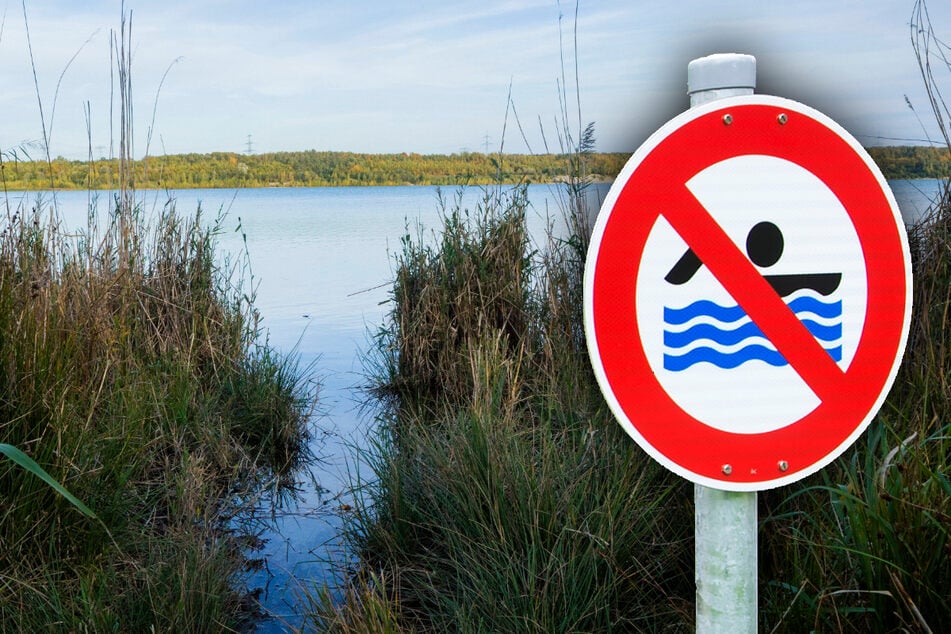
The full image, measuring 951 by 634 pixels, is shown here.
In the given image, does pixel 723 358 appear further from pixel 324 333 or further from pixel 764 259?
pixel 324 333

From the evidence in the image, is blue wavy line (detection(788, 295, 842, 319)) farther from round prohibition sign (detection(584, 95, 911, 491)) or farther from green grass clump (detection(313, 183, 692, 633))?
green grass clump (detection(313, 183, 692, 633))

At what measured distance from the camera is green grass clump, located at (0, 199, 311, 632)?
7.07ft

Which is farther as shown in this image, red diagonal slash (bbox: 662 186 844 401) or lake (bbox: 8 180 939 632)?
lake (bbox: 8 180 939 632)

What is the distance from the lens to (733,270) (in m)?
0.95

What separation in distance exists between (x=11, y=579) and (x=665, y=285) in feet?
6.19

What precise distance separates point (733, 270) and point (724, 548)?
14.1 inches

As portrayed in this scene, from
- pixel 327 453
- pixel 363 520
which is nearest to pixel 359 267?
pixel 327 453

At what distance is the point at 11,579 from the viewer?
1.99 metres

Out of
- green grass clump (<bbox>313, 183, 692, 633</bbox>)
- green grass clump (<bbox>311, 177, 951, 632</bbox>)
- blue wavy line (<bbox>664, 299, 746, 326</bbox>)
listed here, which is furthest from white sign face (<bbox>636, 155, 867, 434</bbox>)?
green grass clump (<bbox>313, 183, 692, 633</bbox>)

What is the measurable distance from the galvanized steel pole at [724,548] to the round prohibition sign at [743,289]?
0.04m

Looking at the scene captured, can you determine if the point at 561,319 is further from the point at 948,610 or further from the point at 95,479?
the point at 948,610

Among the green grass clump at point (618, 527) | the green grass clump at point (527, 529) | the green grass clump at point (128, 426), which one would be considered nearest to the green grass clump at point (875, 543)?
the green grass clump at point (618, 527)

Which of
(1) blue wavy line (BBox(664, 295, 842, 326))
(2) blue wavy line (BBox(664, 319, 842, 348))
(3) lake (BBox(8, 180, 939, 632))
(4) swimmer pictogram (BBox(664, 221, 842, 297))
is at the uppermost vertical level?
(4) swimmer pictogram (BBox(664, 221, 842, 297))

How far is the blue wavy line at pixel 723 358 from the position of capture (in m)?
0.96
